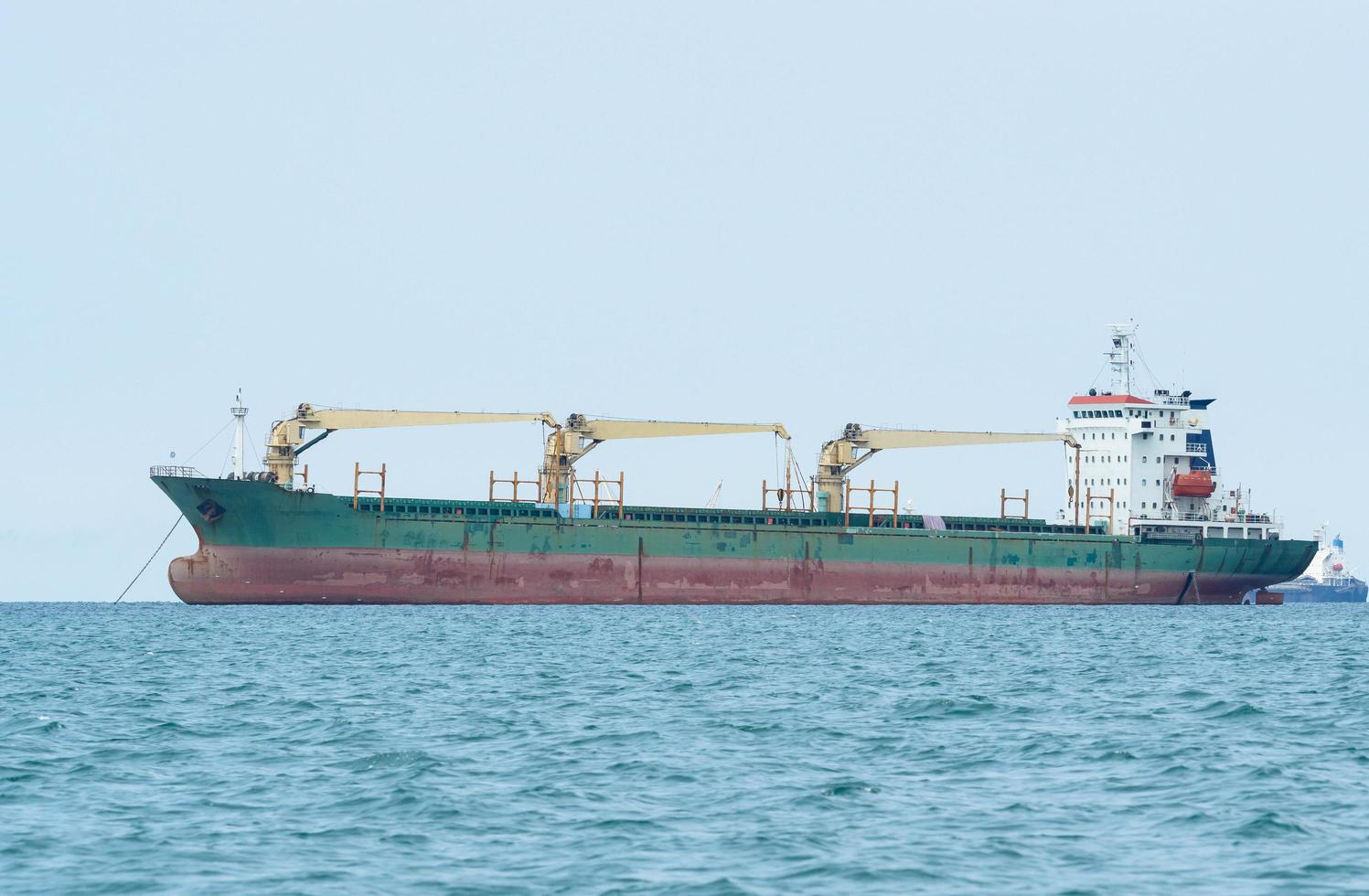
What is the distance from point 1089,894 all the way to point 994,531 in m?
51.5

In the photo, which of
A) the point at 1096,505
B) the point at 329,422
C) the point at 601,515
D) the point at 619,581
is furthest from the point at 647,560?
the point at 1096,505

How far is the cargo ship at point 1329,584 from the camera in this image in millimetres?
136500

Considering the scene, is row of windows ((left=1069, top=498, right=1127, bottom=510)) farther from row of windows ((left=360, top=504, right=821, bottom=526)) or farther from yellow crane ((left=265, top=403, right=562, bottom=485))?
yellow crane ((left=265, top=403, right=562, bottom=485))

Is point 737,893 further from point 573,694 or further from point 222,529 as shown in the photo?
point 222,529

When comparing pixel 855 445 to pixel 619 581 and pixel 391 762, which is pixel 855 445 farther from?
pixel 391 762

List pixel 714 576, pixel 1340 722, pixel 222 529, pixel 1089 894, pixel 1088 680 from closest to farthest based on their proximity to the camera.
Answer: pixel 1089 894
pixel 1340 722
pixel 1088 680
pixel 222 529
pixel 714 576

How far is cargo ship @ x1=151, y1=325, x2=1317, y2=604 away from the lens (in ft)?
184

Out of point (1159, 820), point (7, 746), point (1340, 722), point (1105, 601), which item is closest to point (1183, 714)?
point (1340, 722)

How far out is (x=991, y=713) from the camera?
23.8 m

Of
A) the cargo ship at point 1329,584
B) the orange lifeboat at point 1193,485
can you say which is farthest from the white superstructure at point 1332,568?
the orange lifeboat at point 1193,485

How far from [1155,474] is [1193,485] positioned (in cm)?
156

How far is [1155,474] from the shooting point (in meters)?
68.4

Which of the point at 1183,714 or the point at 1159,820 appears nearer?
the point at 1159,820

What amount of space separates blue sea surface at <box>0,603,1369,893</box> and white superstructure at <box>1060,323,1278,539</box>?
3337 centimetres
